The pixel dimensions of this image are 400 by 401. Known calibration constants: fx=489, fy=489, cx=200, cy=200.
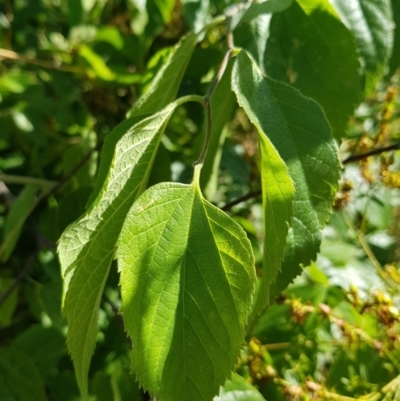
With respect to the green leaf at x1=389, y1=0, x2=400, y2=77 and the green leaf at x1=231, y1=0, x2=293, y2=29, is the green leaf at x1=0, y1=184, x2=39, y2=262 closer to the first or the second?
the green leaf at x1=231, y1=0, x2=293, y2=29

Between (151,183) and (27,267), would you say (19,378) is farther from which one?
(151,183)

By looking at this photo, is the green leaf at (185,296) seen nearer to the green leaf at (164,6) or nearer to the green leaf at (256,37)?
the green leaf at (256,37)

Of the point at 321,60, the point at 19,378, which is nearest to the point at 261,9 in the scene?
the point at 321,60

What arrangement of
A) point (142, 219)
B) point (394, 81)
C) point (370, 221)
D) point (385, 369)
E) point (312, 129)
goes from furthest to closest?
1. point (394, 81)
2. point (370, 221)
3. point (385, 369)
4. point (312, 129)
5. point (142, 219)

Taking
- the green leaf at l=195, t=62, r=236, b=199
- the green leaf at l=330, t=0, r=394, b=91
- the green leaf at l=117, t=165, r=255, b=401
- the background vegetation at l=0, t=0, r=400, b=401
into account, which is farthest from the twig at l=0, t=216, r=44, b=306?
the green leaf at l=330, t=0, r=394, b=91

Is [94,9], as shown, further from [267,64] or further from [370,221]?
[370,221]

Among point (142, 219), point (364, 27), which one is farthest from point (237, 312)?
point (364, 27)
